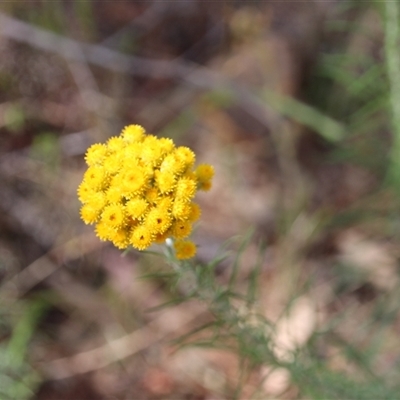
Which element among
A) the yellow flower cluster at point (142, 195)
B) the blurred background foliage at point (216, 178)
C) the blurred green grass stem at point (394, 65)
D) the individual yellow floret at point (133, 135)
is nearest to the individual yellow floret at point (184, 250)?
the yellow flower cluster at point (142, 195)

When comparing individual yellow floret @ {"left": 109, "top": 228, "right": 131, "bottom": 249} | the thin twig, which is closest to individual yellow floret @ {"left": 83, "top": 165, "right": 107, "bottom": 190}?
individual yellow floret @ {"left": 109, "top": 228, "right": 131, "bottom": 249}

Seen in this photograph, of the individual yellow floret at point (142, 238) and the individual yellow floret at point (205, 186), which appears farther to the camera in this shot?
the individual yellow floret at point (205, 186)

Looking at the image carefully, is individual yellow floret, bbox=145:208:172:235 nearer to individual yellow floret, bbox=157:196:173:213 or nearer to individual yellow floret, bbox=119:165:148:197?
individual yellow floret, bbox=157:196:173:213

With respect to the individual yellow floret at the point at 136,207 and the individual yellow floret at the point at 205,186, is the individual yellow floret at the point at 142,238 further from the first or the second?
the individual yellow floret at the point at 205,186

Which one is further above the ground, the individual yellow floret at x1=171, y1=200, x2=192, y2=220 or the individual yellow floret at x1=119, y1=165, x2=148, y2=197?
the individual yellow floret at x1=119, y1=165, x2=148, y2=197

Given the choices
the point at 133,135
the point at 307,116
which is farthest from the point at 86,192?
the point at 307,116

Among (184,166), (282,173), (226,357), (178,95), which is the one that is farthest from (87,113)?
(184,166)

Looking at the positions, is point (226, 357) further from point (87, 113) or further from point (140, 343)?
point (87, 113)
